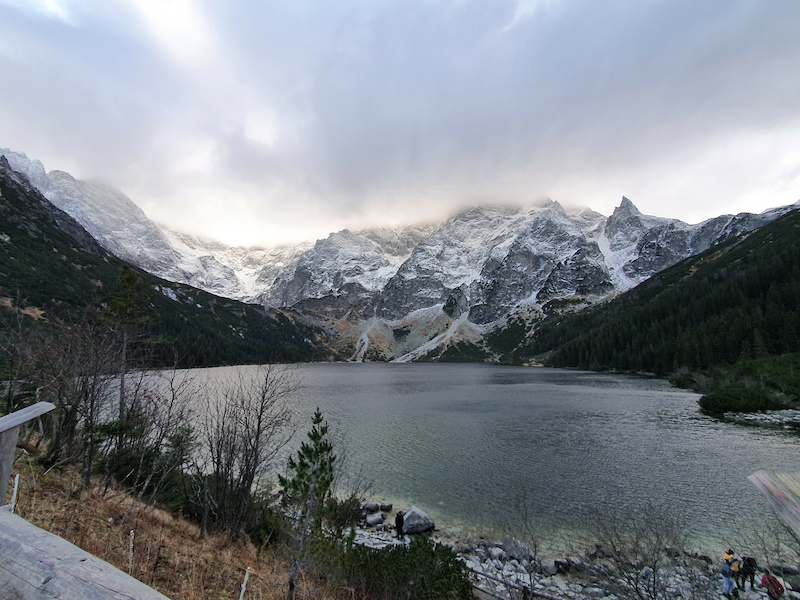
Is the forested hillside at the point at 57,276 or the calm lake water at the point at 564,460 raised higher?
the forested hillside at the point at 57,276

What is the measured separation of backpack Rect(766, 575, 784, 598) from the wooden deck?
Result: 18435mm

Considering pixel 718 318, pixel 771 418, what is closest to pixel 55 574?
pixel 771 418

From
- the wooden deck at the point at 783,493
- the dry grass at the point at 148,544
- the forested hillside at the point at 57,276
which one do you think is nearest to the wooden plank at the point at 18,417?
the dry grass at the point at 148,544

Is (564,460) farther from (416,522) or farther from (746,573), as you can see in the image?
(746,573)

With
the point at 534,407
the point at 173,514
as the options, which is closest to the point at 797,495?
the point at 173,514

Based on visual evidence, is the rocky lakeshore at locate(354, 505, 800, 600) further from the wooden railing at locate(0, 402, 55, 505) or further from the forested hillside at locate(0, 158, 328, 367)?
the forested hillside at locate(0, 158, 328, 367)

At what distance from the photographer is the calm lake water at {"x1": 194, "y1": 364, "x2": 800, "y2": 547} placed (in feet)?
80.3

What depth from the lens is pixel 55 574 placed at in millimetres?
2395

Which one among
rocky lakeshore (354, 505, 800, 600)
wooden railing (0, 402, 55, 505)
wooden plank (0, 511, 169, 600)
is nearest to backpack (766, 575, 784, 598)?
rocky lakeshore (354, 505, 800, 600)

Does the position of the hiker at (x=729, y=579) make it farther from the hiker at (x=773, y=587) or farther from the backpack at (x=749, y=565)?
the hiker at (x=773, y=587)

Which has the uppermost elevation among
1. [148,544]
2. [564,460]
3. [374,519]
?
[148,544]

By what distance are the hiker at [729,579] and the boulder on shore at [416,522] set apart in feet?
43.2

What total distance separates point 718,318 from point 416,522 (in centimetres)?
11008

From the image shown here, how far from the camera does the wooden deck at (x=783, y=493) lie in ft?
9.64
